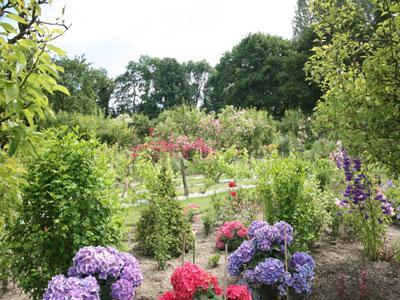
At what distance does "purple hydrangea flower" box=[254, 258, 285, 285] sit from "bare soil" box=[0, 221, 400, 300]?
2.06 feet

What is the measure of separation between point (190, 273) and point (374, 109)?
2299 millimetres

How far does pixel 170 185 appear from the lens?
225 inches

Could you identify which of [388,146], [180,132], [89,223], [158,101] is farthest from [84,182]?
[158,101]

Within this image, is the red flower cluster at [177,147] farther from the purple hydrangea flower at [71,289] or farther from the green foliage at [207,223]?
the purple hydrangea flower at [71,289]

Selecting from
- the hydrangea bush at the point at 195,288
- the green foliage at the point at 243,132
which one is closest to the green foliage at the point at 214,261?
the hydrangea bush at the point at 195,288

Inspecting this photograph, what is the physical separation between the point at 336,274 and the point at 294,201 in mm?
991

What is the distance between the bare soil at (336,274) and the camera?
4.39m

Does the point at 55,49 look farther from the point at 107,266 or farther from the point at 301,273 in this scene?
the point at 301,273

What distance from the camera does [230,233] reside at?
219 inches

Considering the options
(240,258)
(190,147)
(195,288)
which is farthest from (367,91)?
(190,147)

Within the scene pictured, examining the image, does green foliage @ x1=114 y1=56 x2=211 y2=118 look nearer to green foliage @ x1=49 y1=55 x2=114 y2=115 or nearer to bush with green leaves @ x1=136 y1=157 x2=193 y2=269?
green foliage @ x1=49 y1=55 x2=114 y2=115

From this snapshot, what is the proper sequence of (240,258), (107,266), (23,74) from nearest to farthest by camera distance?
1. (23,74)
2. (107,266)
3. (240,258)

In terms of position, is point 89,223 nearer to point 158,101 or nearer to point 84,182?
point 84,182

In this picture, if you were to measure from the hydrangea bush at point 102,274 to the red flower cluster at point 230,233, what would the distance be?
80.5 inches
